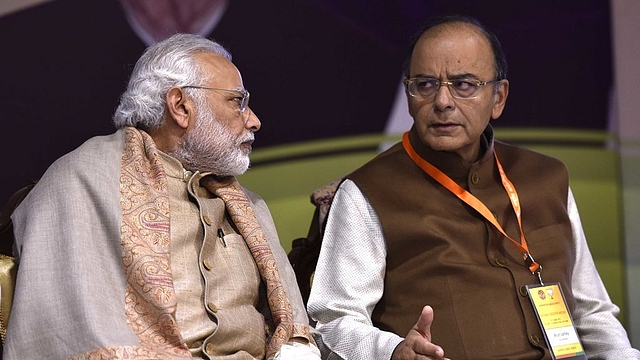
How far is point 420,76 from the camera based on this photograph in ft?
11.8

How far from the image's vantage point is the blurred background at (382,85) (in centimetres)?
488

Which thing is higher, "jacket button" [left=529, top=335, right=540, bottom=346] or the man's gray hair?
the man's gray hair

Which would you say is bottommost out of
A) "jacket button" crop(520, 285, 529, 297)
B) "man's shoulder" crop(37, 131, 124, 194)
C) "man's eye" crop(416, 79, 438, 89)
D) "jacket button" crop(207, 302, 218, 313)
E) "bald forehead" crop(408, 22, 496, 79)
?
"jacket button" crop(520, 285, 529, 297)

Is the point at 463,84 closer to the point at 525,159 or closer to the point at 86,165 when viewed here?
the point at 525,159

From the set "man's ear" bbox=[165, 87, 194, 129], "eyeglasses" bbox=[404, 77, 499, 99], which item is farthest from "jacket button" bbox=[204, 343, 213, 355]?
"eyeglasses" bbox=[404, 77, 499, 99]

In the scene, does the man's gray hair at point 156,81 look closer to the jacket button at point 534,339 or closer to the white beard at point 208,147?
the white beard at point 208,147

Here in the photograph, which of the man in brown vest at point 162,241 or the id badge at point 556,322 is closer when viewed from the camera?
the man in brown vest at point 162,241

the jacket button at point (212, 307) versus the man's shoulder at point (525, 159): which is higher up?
the man's shoulder at point (525, 159)

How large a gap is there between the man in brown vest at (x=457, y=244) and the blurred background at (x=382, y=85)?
123cm

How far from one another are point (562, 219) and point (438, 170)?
0.53 m

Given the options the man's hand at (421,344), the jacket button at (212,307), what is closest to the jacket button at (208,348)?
the jacket button at (212,307)

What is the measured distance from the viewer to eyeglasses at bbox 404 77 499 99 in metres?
3.58

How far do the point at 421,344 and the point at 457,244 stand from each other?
570mm

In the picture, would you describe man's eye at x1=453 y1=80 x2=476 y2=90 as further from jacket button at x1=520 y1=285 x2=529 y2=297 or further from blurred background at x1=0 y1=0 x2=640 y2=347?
blurred background at x1=0 y1=0 x2=640 y2=347
